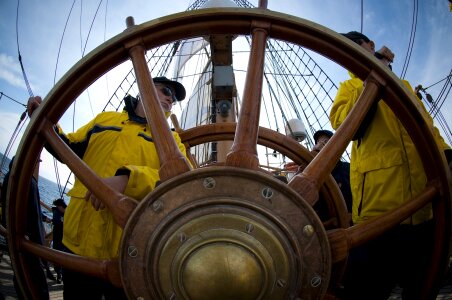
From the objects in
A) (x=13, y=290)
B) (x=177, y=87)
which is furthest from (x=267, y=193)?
(x=13, y=290)

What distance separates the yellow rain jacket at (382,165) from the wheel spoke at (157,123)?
72 cm

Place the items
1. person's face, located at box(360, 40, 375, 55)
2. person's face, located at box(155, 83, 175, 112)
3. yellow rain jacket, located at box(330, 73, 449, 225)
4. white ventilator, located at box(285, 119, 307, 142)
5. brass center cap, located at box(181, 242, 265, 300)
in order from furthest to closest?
white ventilator, located at box(285, 119, 307, 142) → person's face, located at box(155, 83, 175, 112) → person's face, located at box(360, 40, 375, 55) → yellow rain jacket, located at box(330, 73, 449, 225) → brass center cap, located at box(181, 242, 265, 300)

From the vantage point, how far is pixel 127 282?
0.67m

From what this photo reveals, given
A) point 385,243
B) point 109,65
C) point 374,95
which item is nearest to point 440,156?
point 374,95

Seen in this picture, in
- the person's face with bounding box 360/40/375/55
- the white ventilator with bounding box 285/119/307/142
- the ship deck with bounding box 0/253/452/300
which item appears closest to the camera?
the person's face with bounding box 360/40/375/55

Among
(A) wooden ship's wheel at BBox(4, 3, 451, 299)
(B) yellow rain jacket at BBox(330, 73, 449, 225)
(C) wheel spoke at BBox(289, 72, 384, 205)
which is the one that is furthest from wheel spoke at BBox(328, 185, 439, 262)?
(B) yellow rain jacket at BBox(330, 73, 449, 225)

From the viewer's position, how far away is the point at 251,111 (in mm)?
728

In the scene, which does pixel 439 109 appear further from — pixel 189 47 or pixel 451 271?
pixel 189 47

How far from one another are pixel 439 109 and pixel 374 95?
6.14 metres

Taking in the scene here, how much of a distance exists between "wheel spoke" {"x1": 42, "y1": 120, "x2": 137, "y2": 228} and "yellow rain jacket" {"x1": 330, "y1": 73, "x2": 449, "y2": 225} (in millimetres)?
856

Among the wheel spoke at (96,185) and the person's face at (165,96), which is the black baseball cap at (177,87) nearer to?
the person's face at (165,96)

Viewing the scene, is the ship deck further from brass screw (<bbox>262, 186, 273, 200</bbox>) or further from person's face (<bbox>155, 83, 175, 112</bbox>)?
brass screw (<bbox>262, 186, 273, 200</bbox>)

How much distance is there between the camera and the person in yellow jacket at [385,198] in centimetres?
108

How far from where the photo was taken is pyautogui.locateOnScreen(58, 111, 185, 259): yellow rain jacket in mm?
1155
